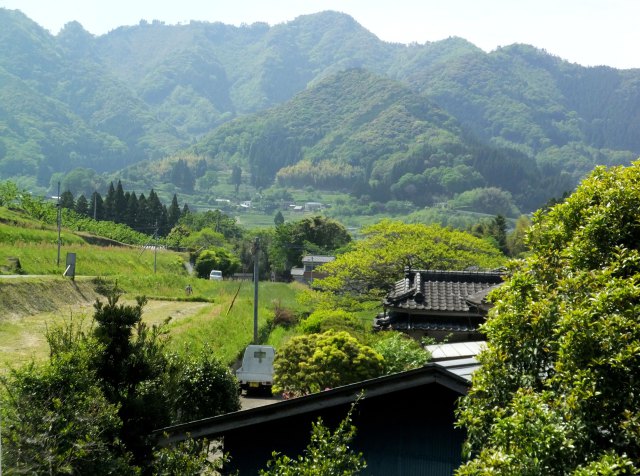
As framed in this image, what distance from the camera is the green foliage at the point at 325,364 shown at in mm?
17844

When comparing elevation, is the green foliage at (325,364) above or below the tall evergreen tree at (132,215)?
below

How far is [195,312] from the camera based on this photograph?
41938 millimetres

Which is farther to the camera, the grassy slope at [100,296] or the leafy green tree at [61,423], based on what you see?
the grassy slope at [100,296]

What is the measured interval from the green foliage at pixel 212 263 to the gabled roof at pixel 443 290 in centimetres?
4993

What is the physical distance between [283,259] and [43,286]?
53.2m

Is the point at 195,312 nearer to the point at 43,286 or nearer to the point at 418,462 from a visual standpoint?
the point at 43,286

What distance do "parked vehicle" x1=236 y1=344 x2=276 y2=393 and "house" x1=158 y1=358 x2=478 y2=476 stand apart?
15.7 meters

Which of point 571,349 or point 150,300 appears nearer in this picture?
point 571,349

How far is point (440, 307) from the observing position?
22.9 m

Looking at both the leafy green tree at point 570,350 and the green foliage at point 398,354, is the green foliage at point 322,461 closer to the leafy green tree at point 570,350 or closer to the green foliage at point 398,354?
the leafy green tree at point 570,350

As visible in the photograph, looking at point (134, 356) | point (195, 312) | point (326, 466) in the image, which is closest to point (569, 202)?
point (326, 466)

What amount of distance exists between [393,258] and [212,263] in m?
41.1

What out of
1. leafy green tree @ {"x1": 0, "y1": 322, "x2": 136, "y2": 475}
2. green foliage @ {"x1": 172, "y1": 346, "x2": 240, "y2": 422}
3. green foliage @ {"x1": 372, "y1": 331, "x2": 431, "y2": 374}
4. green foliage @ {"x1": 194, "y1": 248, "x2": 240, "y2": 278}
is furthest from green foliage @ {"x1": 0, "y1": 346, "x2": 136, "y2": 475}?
green foliage @ {"x1": 194, "y1": 248, "x2": 240, "y2": 278}

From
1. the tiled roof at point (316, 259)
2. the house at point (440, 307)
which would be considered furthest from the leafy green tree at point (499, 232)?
the house at point (440, 307)
